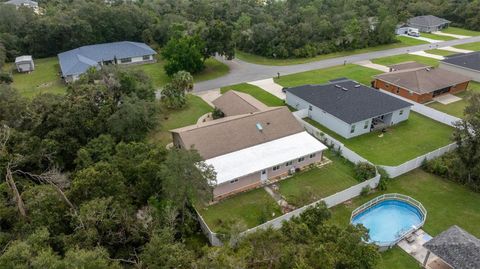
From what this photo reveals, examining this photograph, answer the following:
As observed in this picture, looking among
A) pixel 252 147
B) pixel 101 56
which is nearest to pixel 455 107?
pixel 252 147

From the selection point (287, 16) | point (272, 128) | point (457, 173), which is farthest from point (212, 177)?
point (287, 16)

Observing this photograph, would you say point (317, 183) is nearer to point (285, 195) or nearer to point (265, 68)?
point (285, 195)

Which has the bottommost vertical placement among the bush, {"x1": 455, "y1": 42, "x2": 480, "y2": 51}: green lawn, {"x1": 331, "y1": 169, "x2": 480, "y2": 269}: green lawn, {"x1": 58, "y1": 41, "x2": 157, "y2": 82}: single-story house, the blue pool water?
the blue pool water

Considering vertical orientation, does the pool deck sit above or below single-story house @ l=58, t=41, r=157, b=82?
below

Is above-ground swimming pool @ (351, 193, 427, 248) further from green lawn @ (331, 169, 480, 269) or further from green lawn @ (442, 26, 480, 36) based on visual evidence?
green lawn @ (442, 26, 480, 36)

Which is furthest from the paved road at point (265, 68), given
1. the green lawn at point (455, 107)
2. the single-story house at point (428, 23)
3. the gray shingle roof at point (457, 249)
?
the gray shingle roof at point (457, 249)

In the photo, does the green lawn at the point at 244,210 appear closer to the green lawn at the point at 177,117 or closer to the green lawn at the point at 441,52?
the green lawn at the point at 177,117

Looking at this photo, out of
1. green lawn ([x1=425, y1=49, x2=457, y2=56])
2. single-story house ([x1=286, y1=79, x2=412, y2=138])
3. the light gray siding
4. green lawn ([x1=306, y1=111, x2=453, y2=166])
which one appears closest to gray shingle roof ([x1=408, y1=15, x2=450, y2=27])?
green lawn ([x1=425, y1=49, x2=457, y2=56])
